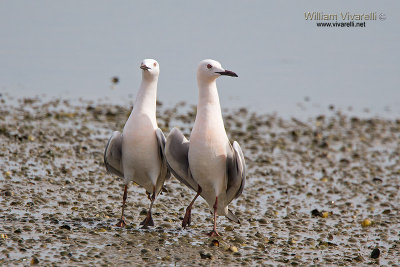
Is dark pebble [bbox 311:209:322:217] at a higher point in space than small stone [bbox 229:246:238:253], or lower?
higher

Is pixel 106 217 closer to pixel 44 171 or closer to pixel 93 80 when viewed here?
pixel 44 171

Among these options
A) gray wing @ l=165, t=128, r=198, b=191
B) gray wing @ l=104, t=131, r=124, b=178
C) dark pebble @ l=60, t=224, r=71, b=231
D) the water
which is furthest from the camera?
the water

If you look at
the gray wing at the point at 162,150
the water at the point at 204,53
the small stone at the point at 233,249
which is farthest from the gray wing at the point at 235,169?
the water at the point at 204,53

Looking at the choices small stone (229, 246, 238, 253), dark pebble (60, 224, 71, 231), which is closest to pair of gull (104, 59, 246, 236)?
small stone (229, 246, 238, 253)

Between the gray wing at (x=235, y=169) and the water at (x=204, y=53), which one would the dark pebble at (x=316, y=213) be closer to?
the gray wing at (x=235, y=169)

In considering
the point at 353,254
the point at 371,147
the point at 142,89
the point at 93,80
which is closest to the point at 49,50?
the point at 93,80

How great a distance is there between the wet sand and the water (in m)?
2.00

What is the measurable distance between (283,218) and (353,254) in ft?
5.08

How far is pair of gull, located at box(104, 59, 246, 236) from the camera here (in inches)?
373

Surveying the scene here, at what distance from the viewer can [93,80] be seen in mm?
19094

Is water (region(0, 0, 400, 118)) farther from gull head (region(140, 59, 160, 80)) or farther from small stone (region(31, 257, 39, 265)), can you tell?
small stone (region(31, 257, 39, 265))

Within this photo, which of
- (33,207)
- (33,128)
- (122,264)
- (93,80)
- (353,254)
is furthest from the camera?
(93,80)

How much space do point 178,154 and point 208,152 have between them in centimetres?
48

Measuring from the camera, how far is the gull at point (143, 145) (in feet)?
31.7
